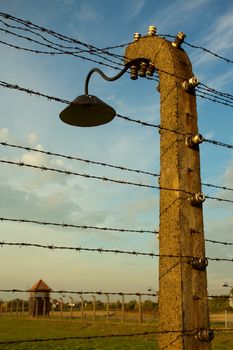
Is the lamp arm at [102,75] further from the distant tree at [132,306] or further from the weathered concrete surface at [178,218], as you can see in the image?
the distant tree at [132,306]

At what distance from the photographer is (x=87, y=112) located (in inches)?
215

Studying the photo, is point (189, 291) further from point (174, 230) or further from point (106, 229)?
point (106, 229)

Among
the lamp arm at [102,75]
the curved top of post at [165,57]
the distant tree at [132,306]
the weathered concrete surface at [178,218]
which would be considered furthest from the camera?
the distant tree at [132,306]

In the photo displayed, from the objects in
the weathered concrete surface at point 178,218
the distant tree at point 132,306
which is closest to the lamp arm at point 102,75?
the weathered concrete surface at point 178,218

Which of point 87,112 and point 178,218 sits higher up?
point 87,112

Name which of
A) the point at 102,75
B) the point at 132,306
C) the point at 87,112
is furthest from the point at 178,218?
the point at 132,306

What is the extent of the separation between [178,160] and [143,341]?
1437 cm

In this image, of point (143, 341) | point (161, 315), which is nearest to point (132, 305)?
point (143, 341)

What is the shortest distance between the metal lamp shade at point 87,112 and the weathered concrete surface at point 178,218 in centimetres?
84

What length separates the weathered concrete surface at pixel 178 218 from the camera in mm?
4930

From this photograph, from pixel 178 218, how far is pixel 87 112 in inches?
66.8

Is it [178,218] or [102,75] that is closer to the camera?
[178,218]

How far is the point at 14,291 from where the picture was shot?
14.7ft

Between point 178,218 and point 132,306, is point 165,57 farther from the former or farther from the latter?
point 132,306
